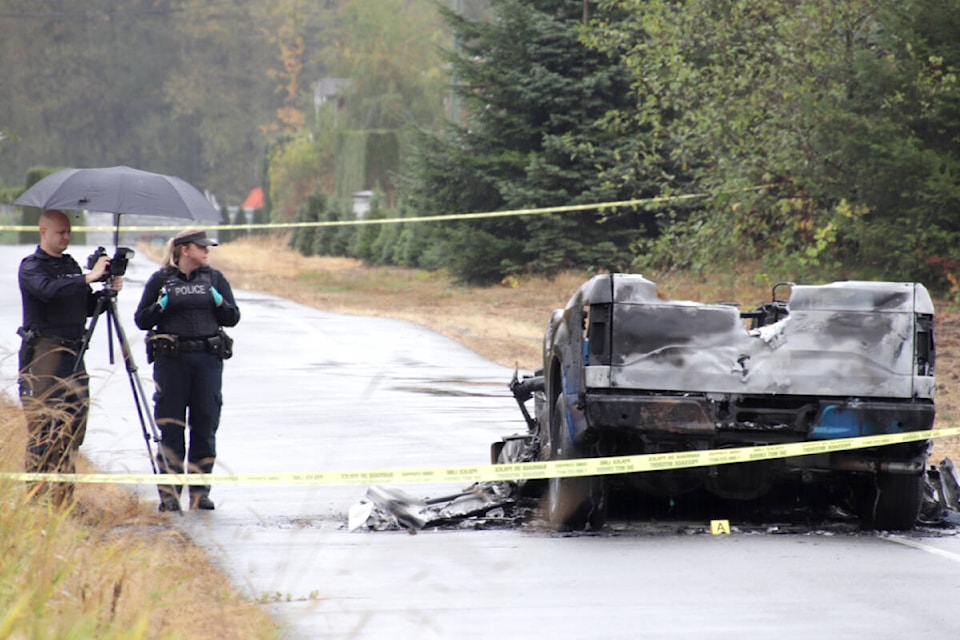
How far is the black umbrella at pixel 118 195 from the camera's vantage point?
9438mm

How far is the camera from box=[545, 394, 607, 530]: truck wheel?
8.46 m

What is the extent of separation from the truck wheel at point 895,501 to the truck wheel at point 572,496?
1458 mm

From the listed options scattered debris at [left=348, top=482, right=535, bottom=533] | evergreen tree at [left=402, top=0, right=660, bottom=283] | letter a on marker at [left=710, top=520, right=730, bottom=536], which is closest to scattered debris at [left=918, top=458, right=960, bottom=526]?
letter a on marker at [left=710, top=520, right=730, bottom=536]

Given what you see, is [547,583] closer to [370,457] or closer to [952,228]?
[370,457]

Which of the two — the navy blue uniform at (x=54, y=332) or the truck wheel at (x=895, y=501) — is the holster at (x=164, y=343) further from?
the truck wheel at (x=895, y=501)

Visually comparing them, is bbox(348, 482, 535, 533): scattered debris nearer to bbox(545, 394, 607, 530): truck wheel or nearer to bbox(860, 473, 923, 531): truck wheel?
bbox(545, 394, 607, 530): truck wheel

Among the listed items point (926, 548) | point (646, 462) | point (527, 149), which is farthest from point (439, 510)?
point (527, 149)

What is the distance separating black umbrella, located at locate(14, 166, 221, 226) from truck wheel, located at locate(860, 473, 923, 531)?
4156 mm

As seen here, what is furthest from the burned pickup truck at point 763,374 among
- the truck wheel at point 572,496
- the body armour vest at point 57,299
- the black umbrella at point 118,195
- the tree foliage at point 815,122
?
the tree foliage at point 815,122

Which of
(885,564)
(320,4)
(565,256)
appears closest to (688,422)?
(885,564)

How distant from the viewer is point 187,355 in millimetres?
9773

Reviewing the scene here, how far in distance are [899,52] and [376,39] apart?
6823cm

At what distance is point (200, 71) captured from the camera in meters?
120

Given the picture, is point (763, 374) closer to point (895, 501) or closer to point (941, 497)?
point (895, 501)
